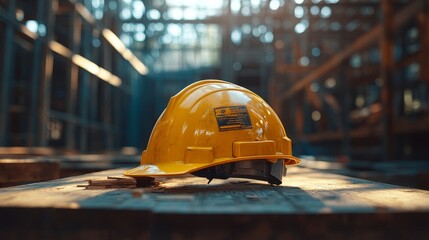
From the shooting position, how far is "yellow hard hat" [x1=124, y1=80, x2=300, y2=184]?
105 inches

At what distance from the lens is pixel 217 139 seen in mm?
2686

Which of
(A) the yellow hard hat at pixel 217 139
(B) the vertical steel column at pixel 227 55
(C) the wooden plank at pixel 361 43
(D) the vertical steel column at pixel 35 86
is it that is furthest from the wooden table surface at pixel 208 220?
(B) the vertical steel column at pixel 227 55

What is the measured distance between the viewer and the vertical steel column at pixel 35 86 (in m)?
9.16

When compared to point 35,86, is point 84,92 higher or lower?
higher

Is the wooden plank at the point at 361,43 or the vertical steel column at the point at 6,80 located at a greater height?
the wooden plank at the point at 361,43

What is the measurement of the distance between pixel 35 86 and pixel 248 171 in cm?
781

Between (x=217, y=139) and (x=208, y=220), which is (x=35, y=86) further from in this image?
(x=208, y=220)

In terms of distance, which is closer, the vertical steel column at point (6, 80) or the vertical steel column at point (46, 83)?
the vertical steel column at point (6, 80)

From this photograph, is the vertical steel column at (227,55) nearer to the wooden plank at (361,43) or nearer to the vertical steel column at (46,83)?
the wooden plank at (361,43)

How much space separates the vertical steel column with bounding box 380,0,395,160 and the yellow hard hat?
5477 millimetres

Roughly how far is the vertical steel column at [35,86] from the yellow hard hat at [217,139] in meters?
7.06

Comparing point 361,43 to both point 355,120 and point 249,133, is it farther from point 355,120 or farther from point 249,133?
point 249,133

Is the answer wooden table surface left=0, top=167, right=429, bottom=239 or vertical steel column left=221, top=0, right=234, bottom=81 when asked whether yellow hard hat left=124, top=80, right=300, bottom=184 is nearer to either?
wooden table surface left=0, top=167, right=429, bottom=239

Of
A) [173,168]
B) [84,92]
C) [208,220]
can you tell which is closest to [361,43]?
[173,168]
